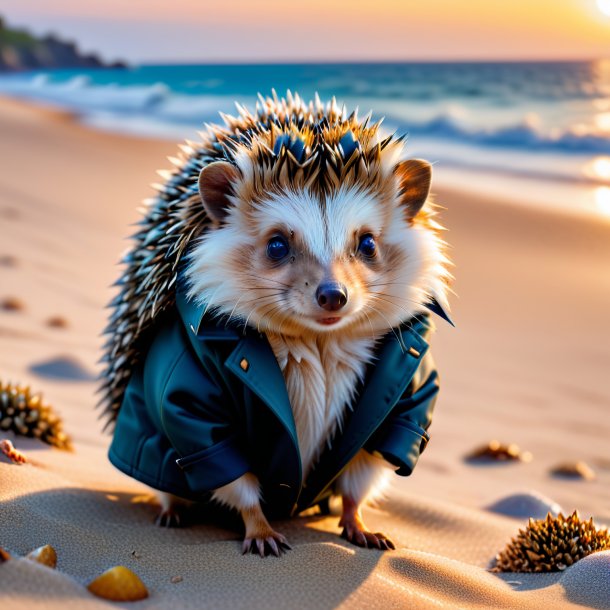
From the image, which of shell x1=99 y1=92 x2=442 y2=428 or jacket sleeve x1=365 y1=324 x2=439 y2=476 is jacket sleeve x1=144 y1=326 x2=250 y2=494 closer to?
shell x1=99 y1=92 x2=442 y2=428

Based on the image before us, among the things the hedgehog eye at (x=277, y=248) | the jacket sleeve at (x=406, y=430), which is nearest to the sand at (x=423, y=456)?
the jacket sleeve at (x=406, y=430)

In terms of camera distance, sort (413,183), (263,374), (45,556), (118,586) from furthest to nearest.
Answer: (413,183)
(263,374)
(45,556)
(118,586)

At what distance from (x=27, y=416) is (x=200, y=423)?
151cm

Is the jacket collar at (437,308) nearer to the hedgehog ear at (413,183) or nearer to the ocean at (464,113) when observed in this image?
the hedgehog ear at (413,183)

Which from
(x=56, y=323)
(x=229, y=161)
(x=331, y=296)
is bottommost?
(x=56, y=323)

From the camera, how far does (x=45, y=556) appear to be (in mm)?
2561

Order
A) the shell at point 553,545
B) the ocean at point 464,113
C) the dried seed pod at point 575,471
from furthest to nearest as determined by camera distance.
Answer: the ocean at point 464,113, the dried seed pod at point 575,471, the shell at point 553,545

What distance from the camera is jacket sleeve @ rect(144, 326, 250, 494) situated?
9.36ft

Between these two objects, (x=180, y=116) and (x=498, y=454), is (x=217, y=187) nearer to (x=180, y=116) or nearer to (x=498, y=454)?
(x=498, y=454)

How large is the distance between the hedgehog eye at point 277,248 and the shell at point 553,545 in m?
1.49

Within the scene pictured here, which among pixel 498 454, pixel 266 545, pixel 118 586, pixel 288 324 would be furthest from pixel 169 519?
pixel 498 454

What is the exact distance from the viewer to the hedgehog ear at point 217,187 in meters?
2.87

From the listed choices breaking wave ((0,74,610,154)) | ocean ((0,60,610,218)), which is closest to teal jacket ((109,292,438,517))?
ocean ((0,60,610,218))

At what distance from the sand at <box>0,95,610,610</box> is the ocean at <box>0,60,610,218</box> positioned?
67.7 inches
